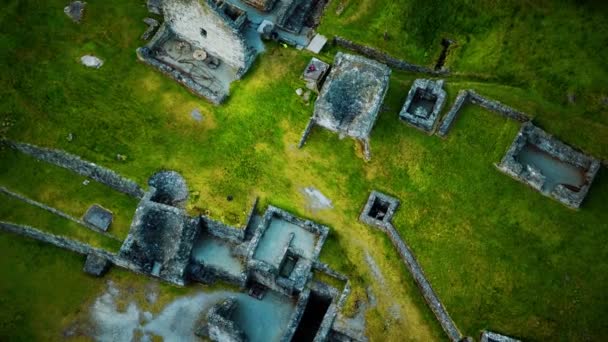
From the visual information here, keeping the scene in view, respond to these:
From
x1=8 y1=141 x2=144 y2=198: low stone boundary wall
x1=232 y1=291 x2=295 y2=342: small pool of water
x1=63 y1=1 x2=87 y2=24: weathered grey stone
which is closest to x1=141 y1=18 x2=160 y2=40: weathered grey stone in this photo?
x1=63 y1=1 x2=87 y2=24: weathered grey stone

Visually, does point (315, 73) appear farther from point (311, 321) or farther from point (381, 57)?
point (311, 321)

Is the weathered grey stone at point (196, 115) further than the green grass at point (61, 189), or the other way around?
the weathered grey stone at point (196, 115)

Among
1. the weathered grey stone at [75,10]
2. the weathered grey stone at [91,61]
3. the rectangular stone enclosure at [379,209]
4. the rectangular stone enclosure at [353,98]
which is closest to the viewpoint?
the rectangular stone enclosure at [379,209]

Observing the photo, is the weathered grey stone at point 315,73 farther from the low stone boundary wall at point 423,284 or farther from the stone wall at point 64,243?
the stone wall at point 64,243

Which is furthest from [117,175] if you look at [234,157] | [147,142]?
[234,157]

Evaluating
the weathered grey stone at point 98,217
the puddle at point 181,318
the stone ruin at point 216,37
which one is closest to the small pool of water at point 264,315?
the puddle at point 181,318

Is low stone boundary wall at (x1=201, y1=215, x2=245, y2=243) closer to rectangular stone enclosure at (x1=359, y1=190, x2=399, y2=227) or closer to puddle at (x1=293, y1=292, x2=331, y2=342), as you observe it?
puddle at (x1=293, y1=292, x2=331, y2=342)
